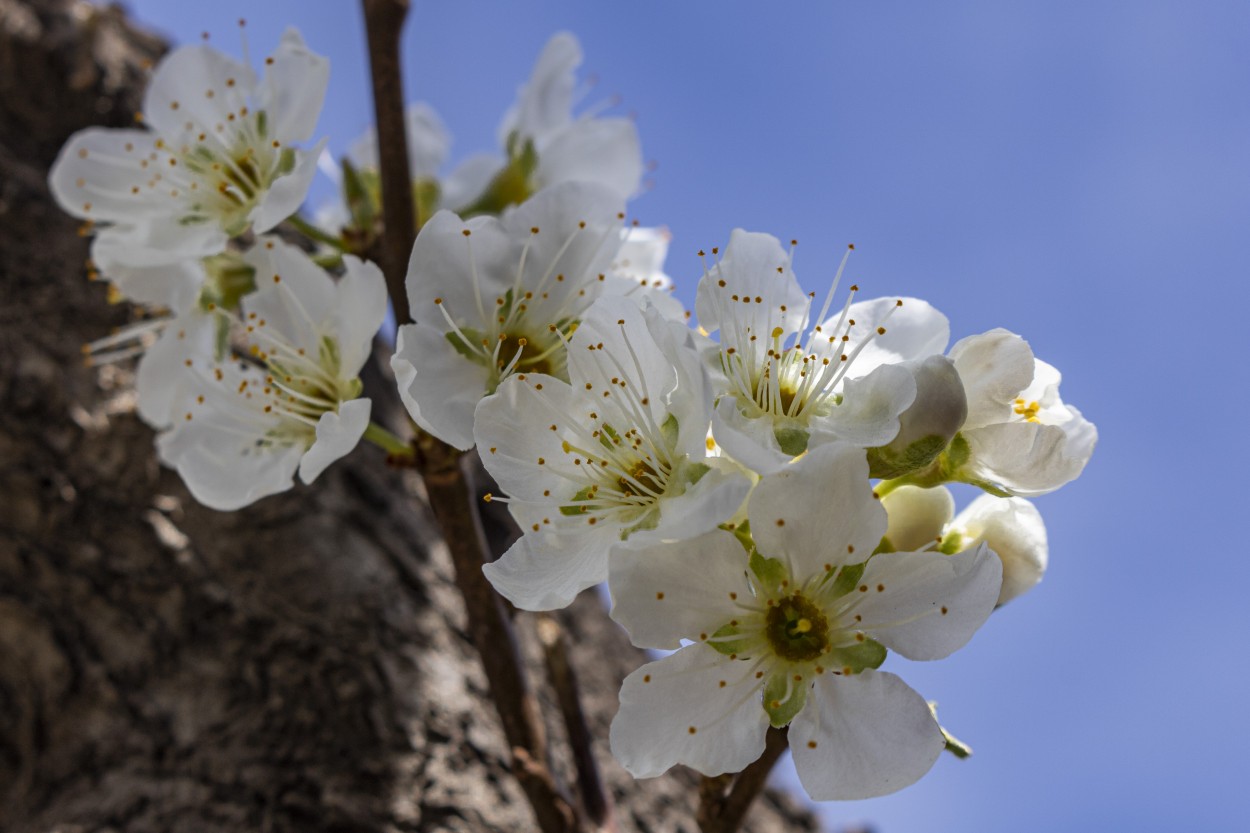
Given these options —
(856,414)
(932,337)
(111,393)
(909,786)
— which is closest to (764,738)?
(909,786)

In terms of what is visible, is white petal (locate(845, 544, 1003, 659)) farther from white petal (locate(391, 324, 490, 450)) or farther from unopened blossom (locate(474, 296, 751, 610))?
white petal (locate(391, 324, 490, 450))

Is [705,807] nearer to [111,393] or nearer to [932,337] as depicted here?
[932,337]

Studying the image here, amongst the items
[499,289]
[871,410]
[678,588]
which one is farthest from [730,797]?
[499,289]

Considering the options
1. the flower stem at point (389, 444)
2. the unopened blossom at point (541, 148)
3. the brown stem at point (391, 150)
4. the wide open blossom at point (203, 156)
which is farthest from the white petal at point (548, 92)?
the flower stem at point (389, 444)

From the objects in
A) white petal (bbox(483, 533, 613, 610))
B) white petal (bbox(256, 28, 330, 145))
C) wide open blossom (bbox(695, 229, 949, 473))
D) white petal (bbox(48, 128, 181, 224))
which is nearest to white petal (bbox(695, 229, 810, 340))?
wide open blossom (bbox(695, 229, 949, 473))

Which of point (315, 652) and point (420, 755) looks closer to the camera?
point (420, 755)

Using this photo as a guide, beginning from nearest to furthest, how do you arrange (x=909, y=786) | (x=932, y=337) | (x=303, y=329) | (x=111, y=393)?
(x=909, y=786)
(x=932, y=337)
(x=303, y=329)
(x=111, y=393)

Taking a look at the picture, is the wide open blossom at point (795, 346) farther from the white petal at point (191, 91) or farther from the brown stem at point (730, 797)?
the white petal at point (191, 91)
